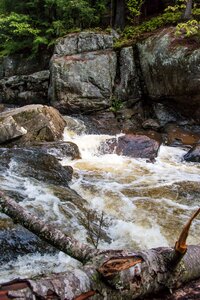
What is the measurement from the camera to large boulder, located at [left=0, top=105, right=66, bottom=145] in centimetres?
997

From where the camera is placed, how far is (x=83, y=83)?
13688 mm

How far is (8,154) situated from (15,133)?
1639mm

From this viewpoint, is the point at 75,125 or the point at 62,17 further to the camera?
the point at 62,17

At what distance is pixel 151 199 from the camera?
6633 mm

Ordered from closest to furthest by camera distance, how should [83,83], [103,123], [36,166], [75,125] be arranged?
1. [36,166]
2. [75,125]
3. [103,123]
4. [83,83]

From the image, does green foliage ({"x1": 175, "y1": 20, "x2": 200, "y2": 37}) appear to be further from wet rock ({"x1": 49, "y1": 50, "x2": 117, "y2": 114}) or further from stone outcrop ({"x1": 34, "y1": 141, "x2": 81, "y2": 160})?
stone outcrop ({"x1": 34, "y1": 141, "x2": 81, "y2": 160})

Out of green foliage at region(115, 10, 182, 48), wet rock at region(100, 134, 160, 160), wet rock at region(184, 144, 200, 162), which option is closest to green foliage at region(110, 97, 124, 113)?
green foliage at region(115, 10, 182, 48)

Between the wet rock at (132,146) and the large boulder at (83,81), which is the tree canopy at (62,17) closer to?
the large boulder at (83,81)

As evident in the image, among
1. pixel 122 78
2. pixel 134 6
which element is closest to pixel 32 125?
pixel 122 78

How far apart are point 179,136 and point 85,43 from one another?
6.16 metres

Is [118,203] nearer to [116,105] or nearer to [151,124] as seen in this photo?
[151,124]

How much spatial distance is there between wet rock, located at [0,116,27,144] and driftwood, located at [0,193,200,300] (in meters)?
7.82

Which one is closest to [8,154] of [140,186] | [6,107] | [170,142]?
[140,186]

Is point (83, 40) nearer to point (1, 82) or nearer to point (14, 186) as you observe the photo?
point (1, 82)
